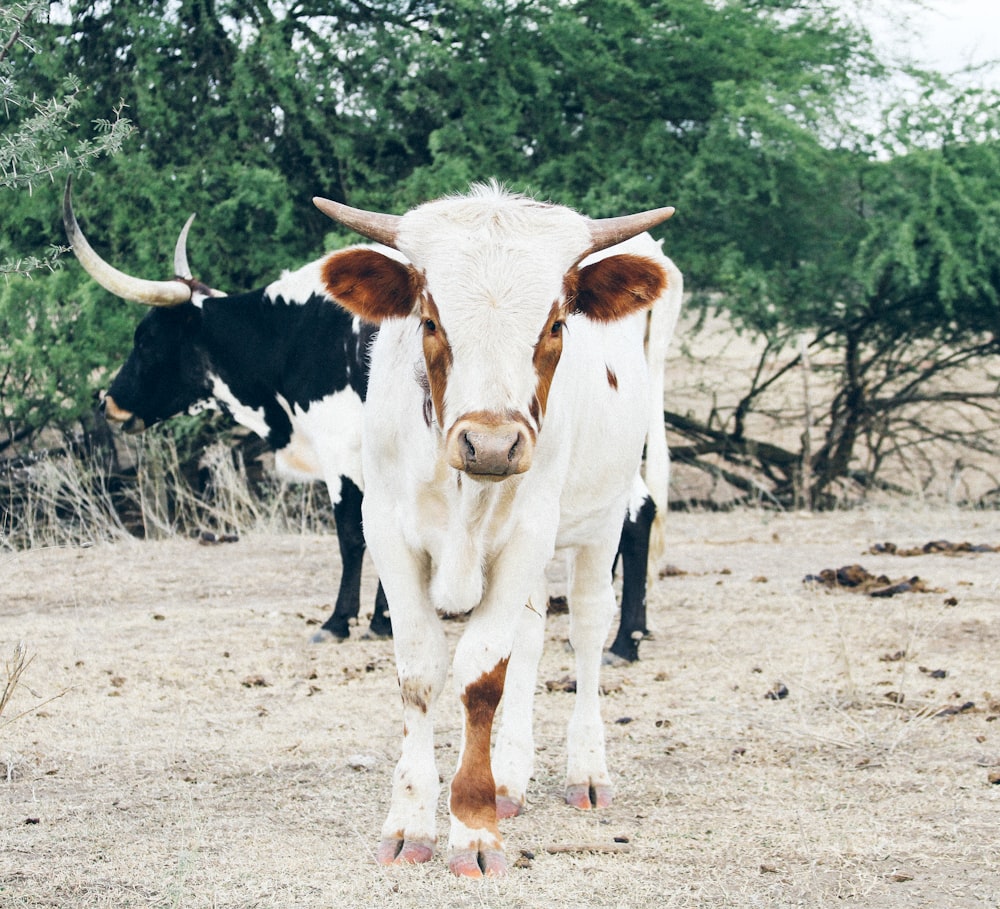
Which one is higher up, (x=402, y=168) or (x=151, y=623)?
(x=402, y=168)

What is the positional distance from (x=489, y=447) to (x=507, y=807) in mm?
1316

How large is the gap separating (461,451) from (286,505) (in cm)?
765

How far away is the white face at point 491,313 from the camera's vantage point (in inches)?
117

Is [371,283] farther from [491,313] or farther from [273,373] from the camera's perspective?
[273,373]

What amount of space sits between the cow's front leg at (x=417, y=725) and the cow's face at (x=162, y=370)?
438 centimetres

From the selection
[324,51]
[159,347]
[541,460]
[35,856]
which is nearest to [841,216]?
[324,51]

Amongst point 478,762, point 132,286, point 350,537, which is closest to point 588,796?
point 478,762

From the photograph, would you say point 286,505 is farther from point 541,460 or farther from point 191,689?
point 541,460

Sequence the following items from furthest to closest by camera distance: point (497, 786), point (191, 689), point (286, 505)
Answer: point (286, 505) < point (191, 689) < point (497, 786)

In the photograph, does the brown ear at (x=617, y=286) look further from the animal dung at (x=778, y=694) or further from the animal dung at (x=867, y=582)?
the animal dung at (x=867, y=582)

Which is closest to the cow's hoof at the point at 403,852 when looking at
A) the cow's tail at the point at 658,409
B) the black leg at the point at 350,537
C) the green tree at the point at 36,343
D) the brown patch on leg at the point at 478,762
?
the brown patch on leg at the point at 478,762

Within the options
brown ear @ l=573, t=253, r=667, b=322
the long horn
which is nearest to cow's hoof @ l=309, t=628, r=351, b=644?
the long horn

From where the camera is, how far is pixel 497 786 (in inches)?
150

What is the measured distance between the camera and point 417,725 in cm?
344
